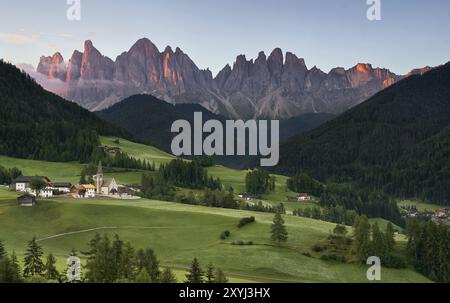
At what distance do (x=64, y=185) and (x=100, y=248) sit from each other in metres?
94.8

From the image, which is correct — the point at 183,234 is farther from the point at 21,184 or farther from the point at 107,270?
the point at 21,184

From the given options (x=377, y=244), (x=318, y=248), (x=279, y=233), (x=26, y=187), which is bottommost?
(x=318, y=248)

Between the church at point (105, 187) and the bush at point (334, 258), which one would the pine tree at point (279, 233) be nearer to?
the bush at point (334, 258)

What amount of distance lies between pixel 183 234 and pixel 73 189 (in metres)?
55.2

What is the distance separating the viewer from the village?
158000 millimetres

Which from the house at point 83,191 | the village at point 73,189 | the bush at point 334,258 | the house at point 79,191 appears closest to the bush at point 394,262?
the bush at point 334,258

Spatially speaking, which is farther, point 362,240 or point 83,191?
point 83,191

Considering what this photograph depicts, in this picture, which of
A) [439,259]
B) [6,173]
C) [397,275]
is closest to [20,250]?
[397,275]

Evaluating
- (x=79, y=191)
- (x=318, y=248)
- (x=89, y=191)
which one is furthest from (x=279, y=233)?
(x=89, y=191)

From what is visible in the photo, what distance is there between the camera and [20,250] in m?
102

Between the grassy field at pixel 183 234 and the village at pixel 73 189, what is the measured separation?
10059mm

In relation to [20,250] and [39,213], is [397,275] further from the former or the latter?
[39,213]

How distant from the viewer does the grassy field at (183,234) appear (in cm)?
9756

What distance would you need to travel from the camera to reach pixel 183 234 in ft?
386
